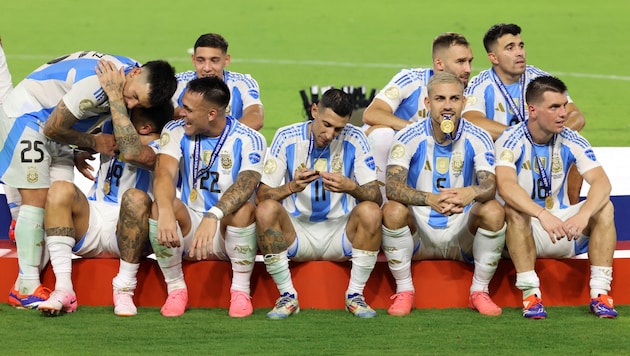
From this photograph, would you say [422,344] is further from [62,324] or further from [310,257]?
[62,324]

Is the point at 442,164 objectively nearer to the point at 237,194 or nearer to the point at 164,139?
the point at 237,194

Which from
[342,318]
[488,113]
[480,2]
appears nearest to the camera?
[342,318]

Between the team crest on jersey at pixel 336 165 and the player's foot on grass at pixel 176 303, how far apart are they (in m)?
0.97

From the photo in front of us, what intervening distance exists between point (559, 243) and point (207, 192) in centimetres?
182

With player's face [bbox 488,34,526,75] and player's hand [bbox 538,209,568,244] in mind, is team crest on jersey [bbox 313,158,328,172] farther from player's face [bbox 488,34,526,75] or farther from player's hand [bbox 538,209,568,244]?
player's face [bbox 488,34,526,75]

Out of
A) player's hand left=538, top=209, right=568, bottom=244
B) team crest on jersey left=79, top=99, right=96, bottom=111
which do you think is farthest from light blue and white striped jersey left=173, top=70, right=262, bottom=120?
player's hand left=538, top=209, right=568, bottom=244

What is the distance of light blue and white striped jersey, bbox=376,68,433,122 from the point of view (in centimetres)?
770

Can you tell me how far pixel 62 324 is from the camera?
6.15 metres

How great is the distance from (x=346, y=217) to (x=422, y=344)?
3.31 ft

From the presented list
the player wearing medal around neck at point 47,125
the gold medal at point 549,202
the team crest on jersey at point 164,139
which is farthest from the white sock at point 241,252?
the gold medal at point 549,202

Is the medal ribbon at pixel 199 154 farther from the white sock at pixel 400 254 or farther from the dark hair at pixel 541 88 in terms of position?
the dark hair at pixel 541 88

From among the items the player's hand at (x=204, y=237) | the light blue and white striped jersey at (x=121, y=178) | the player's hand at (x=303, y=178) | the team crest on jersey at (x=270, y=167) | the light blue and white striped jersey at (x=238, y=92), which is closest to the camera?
Result: the player's hand at (x=204, y=237)

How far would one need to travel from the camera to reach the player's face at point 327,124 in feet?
20.9

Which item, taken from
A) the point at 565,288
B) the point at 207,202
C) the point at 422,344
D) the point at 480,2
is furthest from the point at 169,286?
the point at 480,2
